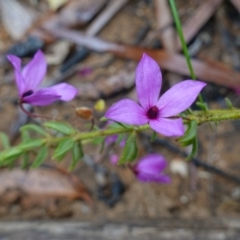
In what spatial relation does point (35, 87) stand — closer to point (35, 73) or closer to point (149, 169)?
point (35, 73)

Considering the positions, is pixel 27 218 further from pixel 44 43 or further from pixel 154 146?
pixel 44 43

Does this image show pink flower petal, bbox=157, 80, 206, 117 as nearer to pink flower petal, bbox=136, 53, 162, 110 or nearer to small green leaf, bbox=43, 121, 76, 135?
pink flower petal, bbox=136, 53, 162, 110

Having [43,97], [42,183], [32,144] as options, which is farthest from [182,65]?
A: [43,97]

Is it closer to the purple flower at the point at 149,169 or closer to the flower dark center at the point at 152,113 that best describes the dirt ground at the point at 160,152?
the purple flower at the point at 149,169

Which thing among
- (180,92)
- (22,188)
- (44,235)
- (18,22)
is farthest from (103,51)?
(180,92)

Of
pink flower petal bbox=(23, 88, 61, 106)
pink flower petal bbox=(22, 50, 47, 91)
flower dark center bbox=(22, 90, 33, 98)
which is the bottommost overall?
pink flower petal bbox=(23, 88, 61, 106)

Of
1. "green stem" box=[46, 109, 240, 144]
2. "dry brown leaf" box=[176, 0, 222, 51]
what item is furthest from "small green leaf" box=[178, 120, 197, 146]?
"dry brown leaf" box=[176, 0, 222, 51]

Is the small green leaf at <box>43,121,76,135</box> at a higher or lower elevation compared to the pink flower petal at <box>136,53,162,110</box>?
higher

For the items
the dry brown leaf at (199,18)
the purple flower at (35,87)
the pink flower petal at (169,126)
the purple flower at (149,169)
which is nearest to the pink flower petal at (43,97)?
the purple flower at (35,87)
